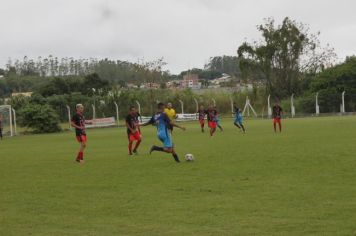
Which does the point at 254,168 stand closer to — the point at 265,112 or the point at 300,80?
the point at 265,112

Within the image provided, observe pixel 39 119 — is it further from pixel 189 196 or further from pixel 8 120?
pixel 189 196

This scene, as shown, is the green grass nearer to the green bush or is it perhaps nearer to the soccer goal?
the soccer goal

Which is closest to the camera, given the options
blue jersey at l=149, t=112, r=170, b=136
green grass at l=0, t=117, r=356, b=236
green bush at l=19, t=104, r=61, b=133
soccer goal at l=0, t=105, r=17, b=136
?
green grass at l=0, t=117, r=356, b=236

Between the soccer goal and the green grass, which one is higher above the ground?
the soccer goal

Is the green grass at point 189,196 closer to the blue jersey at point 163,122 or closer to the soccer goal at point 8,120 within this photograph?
the blue jersey at point 163,122

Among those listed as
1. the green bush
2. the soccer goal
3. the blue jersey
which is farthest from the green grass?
the green bush

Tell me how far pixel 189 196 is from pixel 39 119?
35.8 metres

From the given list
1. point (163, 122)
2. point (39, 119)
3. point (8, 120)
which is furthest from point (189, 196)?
point (8, 120)

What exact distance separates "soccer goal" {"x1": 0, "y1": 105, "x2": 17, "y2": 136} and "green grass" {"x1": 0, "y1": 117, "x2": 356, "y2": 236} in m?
27.6

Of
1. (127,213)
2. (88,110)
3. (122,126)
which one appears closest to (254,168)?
(127,213)

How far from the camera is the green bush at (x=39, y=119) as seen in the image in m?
44.2

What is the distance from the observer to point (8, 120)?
148 ft

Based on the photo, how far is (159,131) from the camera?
1655cm

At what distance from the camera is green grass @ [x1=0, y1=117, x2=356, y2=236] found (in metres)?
7.82
